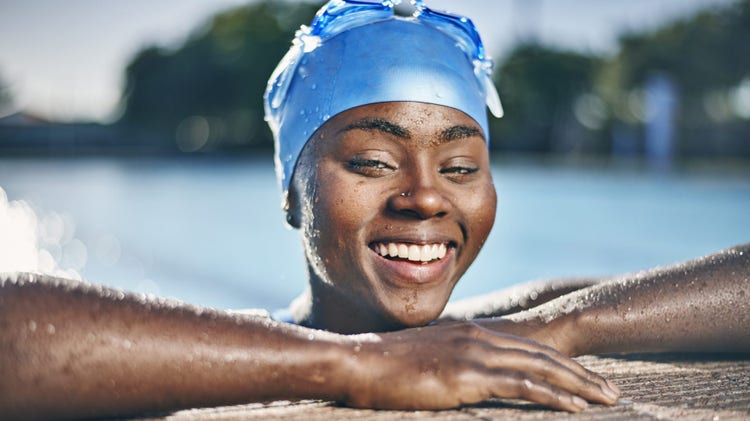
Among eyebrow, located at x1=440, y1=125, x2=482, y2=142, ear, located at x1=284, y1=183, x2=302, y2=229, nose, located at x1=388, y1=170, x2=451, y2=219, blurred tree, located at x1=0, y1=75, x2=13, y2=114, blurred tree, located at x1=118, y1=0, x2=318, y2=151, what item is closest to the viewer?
nose, located at x1=388, y1=170, x2=451, y2=219

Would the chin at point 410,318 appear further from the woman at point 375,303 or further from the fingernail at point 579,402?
the fingernail at point 579,402

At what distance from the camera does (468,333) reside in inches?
65.4

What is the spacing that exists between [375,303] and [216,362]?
0.74m

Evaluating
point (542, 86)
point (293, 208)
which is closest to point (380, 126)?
point (293, 208)

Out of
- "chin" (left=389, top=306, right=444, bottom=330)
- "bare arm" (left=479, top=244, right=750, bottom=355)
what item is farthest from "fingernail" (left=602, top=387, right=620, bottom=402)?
"chin" (left=389, top=306, right=444, bottom=330)

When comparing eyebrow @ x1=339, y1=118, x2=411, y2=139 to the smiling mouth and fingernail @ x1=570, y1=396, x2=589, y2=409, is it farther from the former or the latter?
fingernail @ x1=570, y1=396, x2=589, y2=409

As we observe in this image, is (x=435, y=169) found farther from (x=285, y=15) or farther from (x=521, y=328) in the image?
(x=285, y=15)

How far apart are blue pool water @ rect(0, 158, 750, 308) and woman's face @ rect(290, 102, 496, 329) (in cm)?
596

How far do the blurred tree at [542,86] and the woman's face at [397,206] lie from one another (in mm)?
33015

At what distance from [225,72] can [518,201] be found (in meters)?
26.1

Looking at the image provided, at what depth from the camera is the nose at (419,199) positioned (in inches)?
83.7

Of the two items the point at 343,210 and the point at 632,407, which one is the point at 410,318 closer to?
the point at 343,210

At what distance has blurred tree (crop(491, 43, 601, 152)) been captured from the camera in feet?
118

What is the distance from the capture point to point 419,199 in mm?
2119
